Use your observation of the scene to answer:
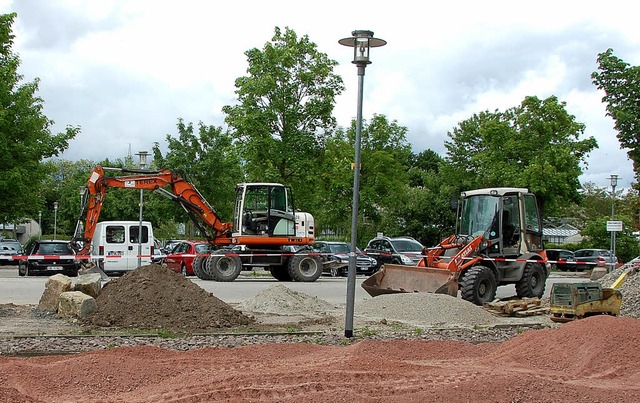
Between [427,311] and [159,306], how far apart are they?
17.2 feet

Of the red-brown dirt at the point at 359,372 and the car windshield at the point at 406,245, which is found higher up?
the car windshield at the point at 406,245

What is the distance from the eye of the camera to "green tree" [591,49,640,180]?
43.2 feet

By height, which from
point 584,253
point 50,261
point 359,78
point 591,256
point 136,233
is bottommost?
point 50,261

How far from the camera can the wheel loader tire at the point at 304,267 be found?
27484mm

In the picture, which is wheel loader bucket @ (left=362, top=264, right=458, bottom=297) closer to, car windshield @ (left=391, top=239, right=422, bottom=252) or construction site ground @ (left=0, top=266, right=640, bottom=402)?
construction site ground @ (left=0, top=266, right=640, bottom=402)

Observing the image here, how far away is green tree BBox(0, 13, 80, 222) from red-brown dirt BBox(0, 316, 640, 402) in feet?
70.5

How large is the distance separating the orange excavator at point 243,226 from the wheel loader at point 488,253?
8.39m

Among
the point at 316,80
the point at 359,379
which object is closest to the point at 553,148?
the point at 316,80

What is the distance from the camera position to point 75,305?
45.8 ft

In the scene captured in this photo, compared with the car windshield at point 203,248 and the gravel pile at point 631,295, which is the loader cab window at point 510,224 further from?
the car windshield at point 203,248

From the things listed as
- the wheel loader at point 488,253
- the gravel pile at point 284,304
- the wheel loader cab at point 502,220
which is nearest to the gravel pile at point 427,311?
the gravel pile at point 284,304

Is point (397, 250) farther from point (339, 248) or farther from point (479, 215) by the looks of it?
point (479, 215)

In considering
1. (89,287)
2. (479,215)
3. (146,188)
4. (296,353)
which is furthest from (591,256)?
(296,353)

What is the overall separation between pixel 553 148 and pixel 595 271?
8326 millimetres
